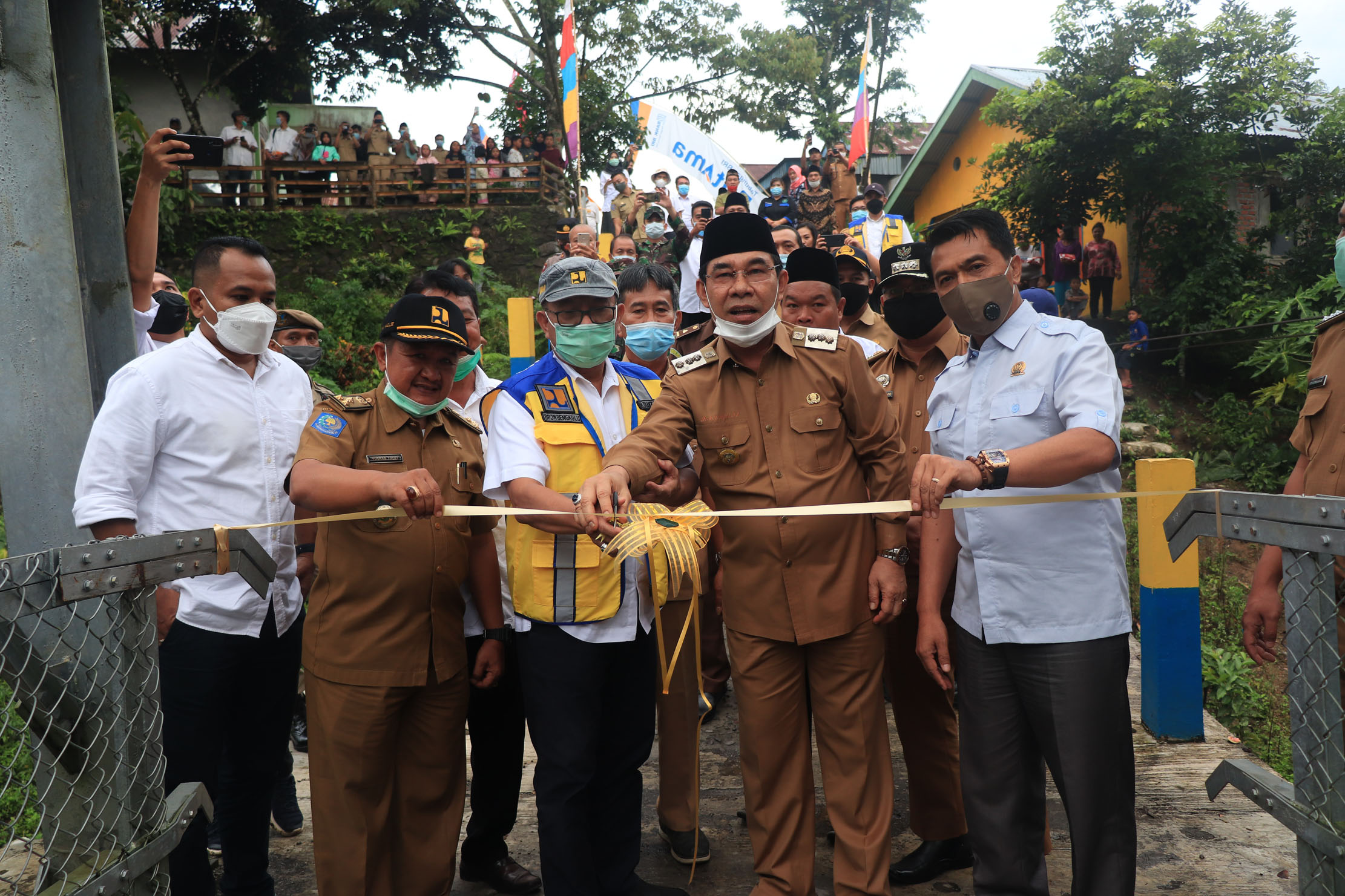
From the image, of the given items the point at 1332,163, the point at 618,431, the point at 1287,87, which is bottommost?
the point at 618,431

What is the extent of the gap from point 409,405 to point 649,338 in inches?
72.3

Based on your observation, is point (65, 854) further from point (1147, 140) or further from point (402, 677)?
point (1147, 140)

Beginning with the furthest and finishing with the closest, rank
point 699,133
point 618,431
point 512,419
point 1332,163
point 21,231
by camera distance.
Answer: point 699,133, point 1332,163, point 618,431, point 512,419, point 21,231

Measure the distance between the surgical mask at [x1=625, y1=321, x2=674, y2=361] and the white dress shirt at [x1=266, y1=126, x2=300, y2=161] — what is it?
637 inches

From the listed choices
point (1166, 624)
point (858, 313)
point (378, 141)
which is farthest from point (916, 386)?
point (378, 141)

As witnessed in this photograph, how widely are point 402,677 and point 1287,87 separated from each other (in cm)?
1657

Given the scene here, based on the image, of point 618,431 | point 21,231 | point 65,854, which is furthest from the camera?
point 618,431

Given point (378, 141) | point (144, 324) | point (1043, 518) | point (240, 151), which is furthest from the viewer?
point (378, 141)

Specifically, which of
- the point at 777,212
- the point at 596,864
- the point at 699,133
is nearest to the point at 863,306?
the point at 596,864

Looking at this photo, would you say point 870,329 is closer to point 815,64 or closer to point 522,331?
point 522,331

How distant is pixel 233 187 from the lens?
18422 mm

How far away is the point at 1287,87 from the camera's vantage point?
14180 mm

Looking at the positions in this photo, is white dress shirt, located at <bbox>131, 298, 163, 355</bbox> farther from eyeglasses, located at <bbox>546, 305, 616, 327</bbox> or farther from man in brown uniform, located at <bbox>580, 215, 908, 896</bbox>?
man in brown uniform, located at <bbox>580, 215, 908, 896</bbox>

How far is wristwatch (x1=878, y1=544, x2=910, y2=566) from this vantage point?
3.21m
